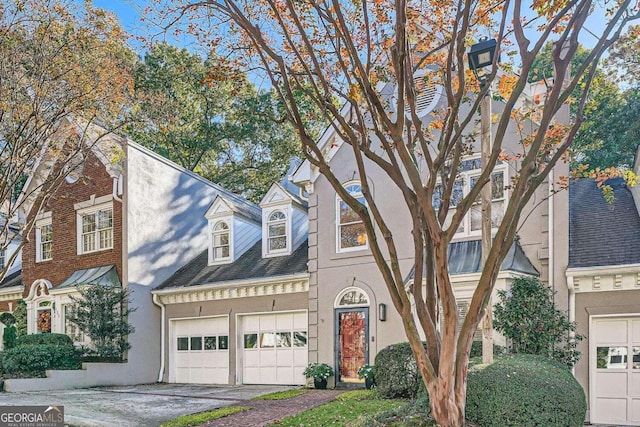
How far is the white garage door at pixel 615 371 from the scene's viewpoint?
450 inches

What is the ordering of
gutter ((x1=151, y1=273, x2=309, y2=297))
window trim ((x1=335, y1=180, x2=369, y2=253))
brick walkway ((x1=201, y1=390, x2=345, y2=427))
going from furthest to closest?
gutter ((x1=151, y1=273, x2=309, y2=297)) → window trim ((x1=335, y1=180, x2=369, y2=253)) → brick walkway ((x1=201, y1=390, x2=345, y2=427))

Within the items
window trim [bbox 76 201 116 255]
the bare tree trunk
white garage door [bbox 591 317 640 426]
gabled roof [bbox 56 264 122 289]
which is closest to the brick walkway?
the bare tree trunk

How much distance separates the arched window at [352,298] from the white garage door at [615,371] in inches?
209

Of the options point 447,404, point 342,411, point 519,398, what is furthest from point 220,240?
point 447,404

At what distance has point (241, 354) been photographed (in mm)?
17656

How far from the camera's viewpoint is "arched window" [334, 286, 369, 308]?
585 inches

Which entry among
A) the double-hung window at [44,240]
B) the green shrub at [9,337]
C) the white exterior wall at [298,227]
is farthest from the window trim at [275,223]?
the green shrub at [9,337]

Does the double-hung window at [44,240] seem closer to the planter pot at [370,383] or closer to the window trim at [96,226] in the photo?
the window trim at [96,226]

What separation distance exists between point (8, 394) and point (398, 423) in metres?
12.6

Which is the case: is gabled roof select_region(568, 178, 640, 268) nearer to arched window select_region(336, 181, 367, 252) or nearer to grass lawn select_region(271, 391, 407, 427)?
grass lawn select_region(271, 391, 407, 427)

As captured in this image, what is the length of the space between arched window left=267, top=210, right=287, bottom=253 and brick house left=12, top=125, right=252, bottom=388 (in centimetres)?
370

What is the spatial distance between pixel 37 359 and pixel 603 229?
15.4 m

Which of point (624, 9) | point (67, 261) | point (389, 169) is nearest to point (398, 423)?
point (389, 169)

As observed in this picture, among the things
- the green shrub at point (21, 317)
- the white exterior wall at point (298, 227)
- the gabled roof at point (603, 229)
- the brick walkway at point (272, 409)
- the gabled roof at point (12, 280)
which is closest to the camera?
the brick walkway at point (272, 409)
